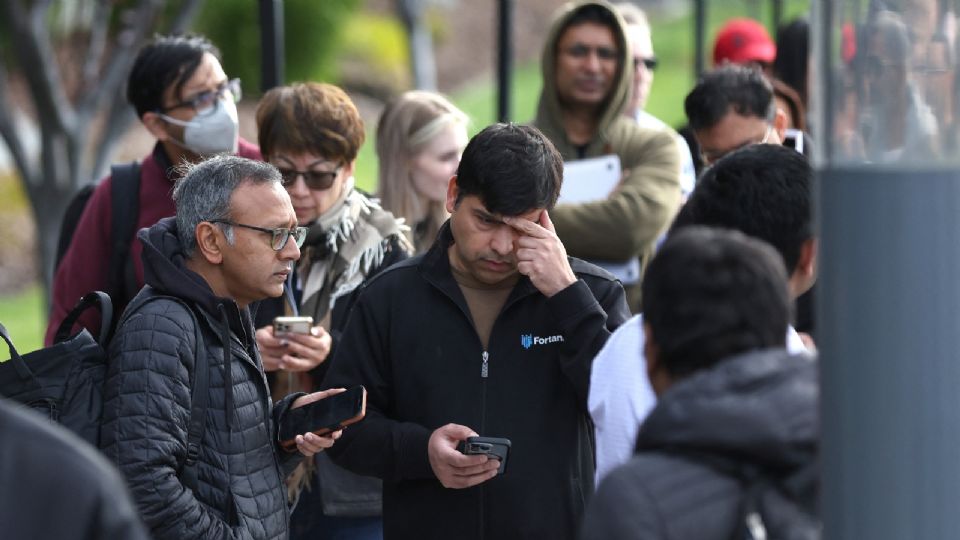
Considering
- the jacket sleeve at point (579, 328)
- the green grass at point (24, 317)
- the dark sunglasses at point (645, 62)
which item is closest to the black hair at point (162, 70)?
the jacket sleeve at point (579, 328)

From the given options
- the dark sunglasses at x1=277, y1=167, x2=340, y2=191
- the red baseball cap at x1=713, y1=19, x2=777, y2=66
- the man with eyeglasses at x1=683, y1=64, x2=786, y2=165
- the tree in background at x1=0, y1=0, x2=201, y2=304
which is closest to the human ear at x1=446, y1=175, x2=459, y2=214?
the dark sunglasses at x1=277, y1=167, x2=340, y2=191

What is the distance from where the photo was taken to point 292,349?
4609 millimetres

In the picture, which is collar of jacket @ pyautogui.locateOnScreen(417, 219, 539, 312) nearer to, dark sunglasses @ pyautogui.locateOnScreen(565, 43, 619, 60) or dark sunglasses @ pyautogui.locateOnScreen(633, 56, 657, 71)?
dark sunglasses @ pyautogui.locateOnScreen(565, 43, 619, 60)

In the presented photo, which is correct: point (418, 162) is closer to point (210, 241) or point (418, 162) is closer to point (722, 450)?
point (210, 241)

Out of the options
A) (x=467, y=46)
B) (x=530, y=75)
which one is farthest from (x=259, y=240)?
(x=467, y=46)

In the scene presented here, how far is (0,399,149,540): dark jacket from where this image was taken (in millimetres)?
2062

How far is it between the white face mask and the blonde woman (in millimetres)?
578

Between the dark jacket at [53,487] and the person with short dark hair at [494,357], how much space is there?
1.79 m

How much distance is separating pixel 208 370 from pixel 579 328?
933 millimetres

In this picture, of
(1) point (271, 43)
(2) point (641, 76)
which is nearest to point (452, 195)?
(1) point (271, 43)

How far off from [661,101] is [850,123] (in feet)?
89.3

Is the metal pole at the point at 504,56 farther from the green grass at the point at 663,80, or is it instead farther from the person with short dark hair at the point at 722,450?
the green grass at the point at 663,80

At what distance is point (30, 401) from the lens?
3.58 metres

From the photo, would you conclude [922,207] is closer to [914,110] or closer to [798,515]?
[914,110]
